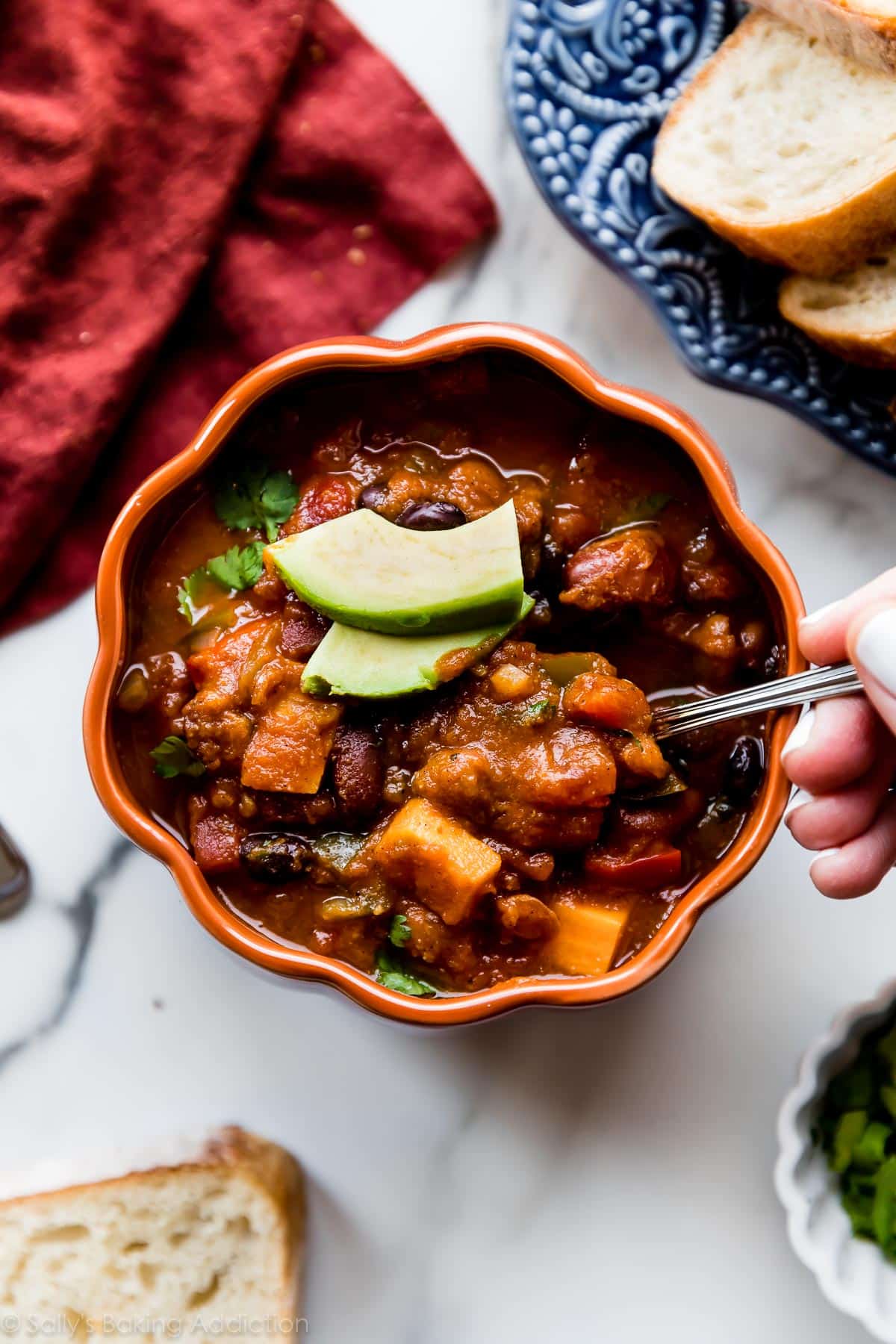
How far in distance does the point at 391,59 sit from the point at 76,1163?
→ 2.74m

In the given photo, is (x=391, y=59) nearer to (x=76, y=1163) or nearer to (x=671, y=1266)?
(x=76, y=1163)

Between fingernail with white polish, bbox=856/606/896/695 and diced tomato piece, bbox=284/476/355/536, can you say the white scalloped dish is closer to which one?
fingernail with white polish, bbox=856/606/896/695

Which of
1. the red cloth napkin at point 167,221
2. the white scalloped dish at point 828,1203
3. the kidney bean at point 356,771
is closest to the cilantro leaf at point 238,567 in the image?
the kidney bean at point 356,771

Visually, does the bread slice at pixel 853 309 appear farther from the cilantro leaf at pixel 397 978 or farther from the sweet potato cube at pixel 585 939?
the cilantro leaf at pixel 397 978

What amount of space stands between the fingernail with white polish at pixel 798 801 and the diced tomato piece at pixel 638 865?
23 cm

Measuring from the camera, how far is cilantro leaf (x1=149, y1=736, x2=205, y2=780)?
2.61m

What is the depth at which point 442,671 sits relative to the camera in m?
2.48

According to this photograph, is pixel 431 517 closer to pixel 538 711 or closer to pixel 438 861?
pixel 538 711

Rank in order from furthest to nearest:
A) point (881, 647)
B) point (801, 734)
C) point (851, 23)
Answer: point (851, 23), point (801, 734), point (881, 647)

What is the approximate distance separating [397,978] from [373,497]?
95cm

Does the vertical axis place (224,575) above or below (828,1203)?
above

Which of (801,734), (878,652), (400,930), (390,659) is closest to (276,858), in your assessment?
(400,930)

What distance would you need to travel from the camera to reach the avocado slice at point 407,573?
8.07 feet

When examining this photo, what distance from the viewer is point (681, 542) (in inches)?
106
